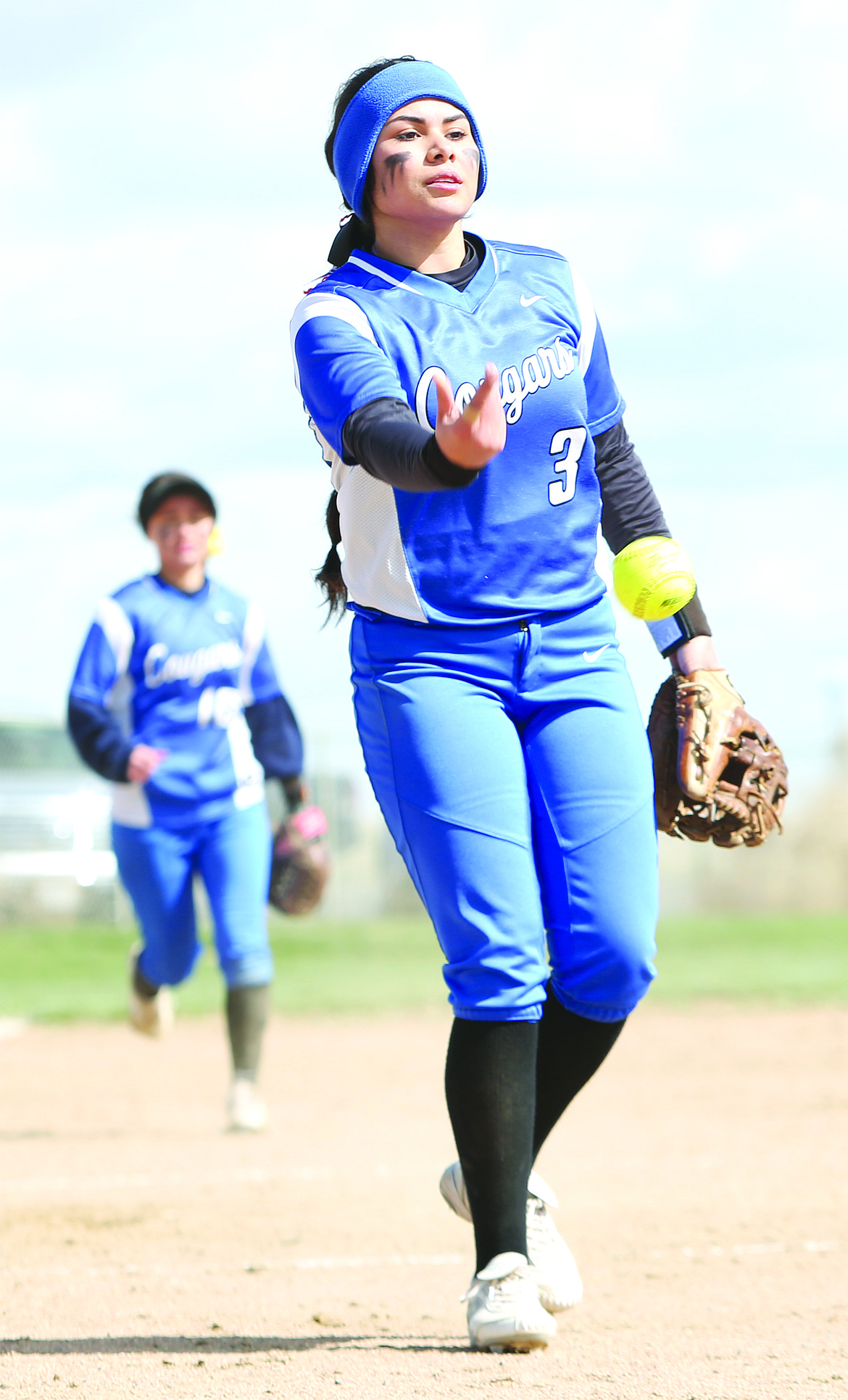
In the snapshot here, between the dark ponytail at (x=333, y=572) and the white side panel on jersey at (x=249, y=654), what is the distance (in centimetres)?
339

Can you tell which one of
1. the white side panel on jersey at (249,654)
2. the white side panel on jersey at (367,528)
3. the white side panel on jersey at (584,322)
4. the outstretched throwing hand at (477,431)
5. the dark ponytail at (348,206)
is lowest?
the white side panel on jersey at (249,654)

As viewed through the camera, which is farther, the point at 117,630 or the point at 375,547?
the point at 117,630

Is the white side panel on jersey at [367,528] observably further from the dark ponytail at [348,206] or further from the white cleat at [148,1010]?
the white cleat at [148,1010]

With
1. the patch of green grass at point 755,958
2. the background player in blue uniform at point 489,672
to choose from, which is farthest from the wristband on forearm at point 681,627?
the patch of green grass at point 755,958

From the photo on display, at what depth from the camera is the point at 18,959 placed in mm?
16172

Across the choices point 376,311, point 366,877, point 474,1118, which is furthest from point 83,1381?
point 366,877

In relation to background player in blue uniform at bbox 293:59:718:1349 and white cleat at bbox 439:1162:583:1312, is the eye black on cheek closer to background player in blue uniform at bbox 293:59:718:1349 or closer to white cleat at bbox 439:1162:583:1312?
background player in blue uniform at bbox 293:59:718:1349

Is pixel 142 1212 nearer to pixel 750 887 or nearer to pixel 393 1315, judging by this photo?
pixel 393 1315

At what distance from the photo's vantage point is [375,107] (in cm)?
316

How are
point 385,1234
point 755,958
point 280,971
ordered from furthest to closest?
point 280,971
point 755,958
point 385,1234

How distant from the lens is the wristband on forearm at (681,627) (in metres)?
3.49

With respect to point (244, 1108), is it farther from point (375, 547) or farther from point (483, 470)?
point (483, 470)

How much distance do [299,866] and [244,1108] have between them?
37.9 inches

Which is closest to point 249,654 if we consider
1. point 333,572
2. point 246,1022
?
point 246,1022
